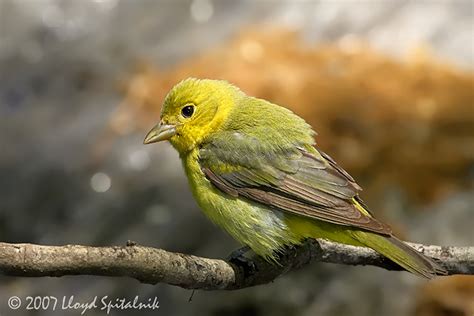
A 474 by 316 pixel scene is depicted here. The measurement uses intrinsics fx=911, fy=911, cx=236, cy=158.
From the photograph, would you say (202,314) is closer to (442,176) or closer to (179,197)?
(179,197)

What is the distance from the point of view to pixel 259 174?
4.31m

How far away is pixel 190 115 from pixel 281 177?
57cm

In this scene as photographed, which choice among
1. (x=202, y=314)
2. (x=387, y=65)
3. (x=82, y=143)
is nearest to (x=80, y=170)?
(x=82, y=143)

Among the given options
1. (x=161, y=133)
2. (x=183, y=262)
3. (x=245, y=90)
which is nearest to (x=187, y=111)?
(x=161, y=133)

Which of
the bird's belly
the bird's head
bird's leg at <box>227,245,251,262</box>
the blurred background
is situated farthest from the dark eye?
the blurred background

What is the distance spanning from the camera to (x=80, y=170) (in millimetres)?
8766

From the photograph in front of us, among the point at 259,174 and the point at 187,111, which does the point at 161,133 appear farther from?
the point at 259,174

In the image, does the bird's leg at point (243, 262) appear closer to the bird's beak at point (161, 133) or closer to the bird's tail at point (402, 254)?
the bird's tail at point (402, 254)

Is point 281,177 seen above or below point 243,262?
above

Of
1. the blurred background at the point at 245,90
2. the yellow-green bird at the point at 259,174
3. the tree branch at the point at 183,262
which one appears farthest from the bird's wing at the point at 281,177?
the blurred background at the point at 245,90

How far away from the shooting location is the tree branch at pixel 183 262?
294 cm

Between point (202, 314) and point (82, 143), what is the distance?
102 inches

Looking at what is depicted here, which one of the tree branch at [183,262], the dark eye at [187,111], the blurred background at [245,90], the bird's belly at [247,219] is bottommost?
the tree branch at [183,262]

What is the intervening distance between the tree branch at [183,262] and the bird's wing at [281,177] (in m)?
0.22
